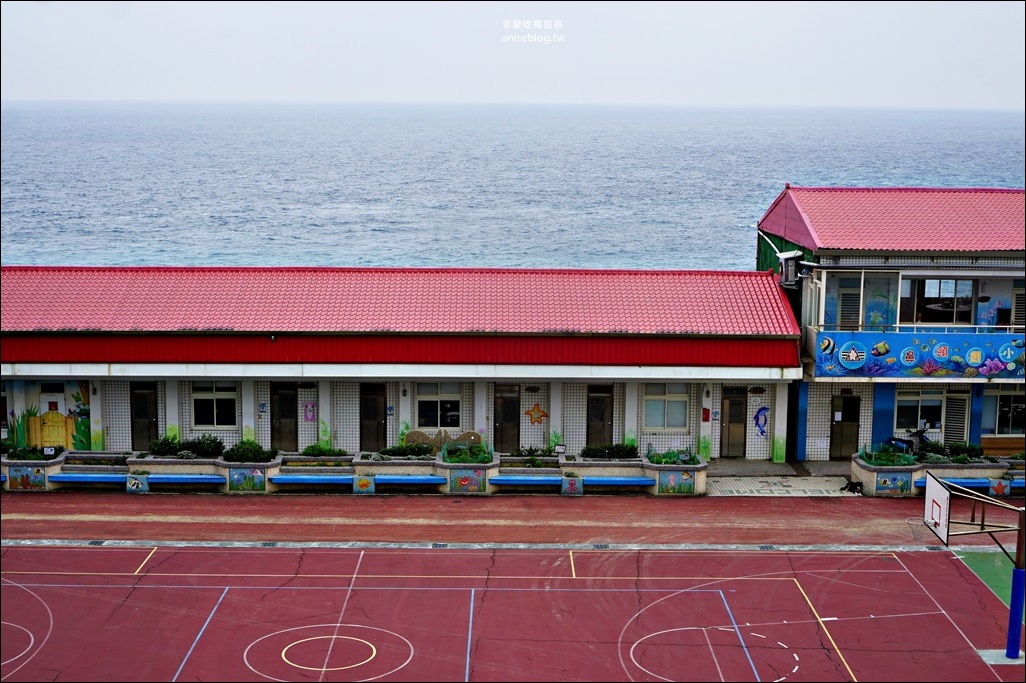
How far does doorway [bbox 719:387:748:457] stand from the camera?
38188mm

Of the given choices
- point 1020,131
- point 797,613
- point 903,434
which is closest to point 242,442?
point 797,613

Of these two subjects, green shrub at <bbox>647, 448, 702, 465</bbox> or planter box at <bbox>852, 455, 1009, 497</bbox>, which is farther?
green shrub at <bbox>647, 448, 702, 465</bbox>

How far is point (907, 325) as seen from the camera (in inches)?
1505

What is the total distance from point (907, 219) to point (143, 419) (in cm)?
2692

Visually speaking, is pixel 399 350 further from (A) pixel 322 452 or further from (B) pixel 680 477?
(B) pixel 680 477

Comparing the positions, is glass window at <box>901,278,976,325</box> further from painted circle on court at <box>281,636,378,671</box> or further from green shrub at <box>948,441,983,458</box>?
painted circle on court at <box>281,636,378,671</box>

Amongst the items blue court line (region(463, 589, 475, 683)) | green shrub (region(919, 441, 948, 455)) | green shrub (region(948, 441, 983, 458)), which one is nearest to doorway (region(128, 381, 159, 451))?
blue court line (region(463, 589, 475, 683))

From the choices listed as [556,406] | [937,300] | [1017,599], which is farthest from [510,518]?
[937,300]

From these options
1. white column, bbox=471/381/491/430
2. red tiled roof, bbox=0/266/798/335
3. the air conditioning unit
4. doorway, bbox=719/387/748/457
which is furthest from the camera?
the air conditioning unit

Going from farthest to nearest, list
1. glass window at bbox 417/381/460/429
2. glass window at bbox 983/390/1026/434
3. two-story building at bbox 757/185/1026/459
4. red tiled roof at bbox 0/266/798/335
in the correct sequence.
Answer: glass window at bbox 983/390/1026/434 → glass window at bbox 417/381/460/429 → red tiled roof at bbox 0/266/798/335 → two-story building at bbox 757/185/1026/459

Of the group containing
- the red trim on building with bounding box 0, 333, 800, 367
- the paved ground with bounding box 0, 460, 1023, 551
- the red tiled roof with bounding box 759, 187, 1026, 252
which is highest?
the red tiled roof with bounding box 759, 187, 1026, 252

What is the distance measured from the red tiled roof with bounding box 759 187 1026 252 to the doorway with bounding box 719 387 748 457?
18.3 ft

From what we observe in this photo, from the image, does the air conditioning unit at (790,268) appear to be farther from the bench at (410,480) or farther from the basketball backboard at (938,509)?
the basketball backboard at (938,509)

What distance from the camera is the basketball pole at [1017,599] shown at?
76.1ft
